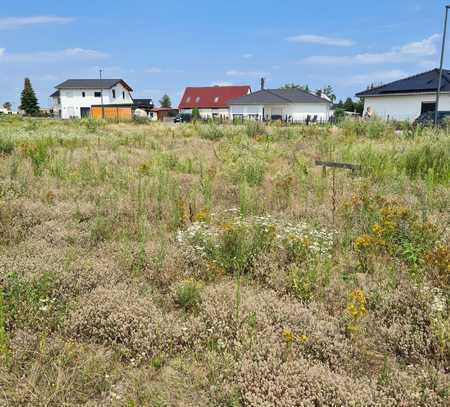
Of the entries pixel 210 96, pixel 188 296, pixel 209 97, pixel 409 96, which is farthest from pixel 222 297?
pixel 210 96

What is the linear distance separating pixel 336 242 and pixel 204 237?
139 centimetres

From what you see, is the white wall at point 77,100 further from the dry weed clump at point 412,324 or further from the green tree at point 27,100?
the dry weed clump at point 412,324

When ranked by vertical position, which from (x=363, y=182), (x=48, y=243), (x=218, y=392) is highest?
(x=363, y=182)

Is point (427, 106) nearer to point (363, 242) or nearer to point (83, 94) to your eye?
point (363, 242)

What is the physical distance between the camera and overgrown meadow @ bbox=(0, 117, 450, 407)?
Answer: 2279mm

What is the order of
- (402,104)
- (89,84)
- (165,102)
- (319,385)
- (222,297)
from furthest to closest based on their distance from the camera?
(165,102)
(89,84)
(402,104)
(222,297)
(319,385)

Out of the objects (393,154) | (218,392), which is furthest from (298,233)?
(393,154)

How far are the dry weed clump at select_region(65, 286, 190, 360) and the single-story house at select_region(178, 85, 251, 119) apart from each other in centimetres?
5468

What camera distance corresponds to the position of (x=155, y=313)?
2.89 meters

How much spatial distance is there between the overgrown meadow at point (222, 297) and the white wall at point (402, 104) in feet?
74.8

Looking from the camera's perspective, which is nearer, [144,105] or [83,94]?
[83,94]

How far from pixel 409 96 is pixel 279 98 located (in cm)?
1795

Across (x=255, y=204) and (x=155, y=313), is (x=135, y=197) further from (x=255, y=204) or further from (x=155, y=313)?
(x=155, y=313)

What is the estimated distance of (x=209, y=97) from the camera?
5831cm
